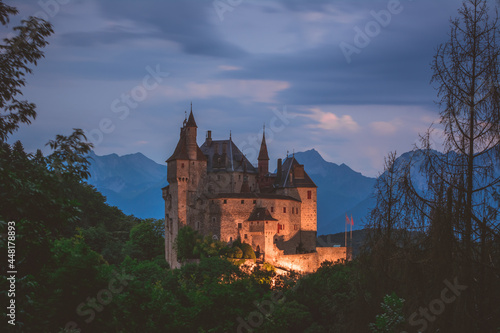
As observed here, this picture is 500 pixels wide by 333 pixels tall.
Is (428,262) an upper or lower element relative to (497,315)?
upper

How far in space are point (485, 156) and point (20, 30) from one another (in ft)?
45.1

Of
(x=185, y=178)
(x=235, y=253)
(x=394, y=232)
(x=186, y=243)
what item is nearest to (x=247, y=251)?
(x=235, y=253)

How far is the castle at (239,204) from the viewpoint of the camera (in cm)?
7362

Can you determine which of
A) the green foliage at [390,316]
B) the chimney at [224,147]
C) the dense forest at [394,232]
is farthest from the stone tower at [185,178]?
the green foliage at [390,316]

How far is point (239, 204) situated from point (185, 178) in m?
7.21

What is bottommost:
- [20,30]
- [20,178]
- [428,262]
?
[428,262]

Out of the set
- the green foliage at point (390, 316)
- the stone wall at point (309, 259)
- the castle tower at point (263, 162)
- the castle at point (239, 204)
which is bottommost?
the green foliage at point (390, 316)

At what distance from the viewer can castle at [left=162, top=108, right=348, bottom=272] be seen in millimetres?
73625

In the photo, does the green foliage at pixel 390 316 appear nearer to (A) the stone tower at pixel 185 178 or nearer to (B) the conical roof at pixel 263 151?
(A) the stone tower at pixel 185 178

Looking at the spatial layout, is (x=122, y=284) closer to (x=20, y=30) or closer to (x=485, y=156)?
(x=20, y=30)

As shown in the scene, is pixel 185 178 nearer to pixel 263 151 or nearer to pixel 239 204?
pixel 239 204

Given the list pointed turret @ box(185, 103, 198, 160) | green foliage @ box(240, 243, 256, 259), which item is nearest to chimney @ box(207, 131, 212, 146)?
pointed turret @ box(185, 103, 198, 160)

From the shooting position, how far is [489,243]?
50.4 feet

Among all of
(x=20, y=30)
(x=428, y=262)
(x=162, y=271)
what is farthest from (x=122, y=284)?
(x=162, y=271)
